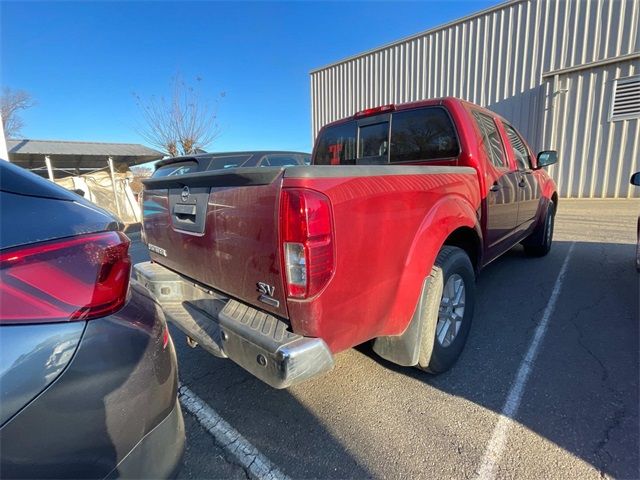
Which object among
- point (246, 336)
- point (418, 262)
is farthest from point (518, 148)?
point (246, 336)

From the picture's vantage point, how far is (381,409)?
7.23 feet

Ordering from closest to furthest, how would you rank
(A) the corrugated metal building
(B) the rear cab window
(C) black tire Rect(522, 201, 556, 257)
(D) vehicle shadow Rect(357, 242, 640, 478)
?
(D) vehicle shadow Rect(357, 242, 640, 478) → (B) the rear cab window → (C) black tire Rect(522, 201, 556, 257) → (A) the corrugated metal building

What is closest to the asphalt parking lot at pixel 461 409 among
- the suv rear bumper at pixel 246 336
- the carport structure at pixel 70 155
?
the suv rear bumper at pixel 246 336

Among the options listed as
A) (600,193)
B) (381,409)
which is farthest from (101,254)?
(600,193)

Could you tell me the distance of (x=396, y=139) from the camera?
10.6 ft

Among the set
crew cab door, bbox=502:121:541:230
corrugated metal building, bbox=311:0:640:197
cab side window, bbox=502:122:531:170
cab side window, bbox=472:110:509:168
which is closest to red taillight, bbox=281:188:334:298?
cab side window, bbox=472:110:509:168

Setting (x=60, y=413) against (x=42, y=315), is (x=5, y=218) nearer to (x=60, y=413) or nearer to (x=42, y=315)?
(x=42, y=315)

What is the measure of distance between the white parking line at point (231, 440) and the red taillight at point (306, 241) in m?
1.02

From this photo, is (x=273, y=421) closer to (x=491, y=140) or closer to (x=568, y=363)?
(x=568, y=363)

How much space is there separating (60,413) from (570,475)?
2.26 meters

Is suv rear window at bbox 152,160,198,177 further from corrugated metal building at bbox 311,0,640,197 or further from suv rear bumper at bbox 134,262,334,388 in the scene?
corrugated metal building at bbox 311,0,640,197

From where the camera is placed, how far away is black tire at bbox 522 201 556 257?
5098 mm

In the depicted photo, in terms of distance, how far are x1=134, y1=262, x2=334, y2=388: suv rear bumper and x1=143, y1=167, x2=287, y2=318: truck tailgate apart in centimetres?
8

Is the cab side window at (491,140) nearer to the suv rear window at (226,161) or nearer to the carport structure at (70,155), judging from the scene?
the suv rear window at (226,161)
